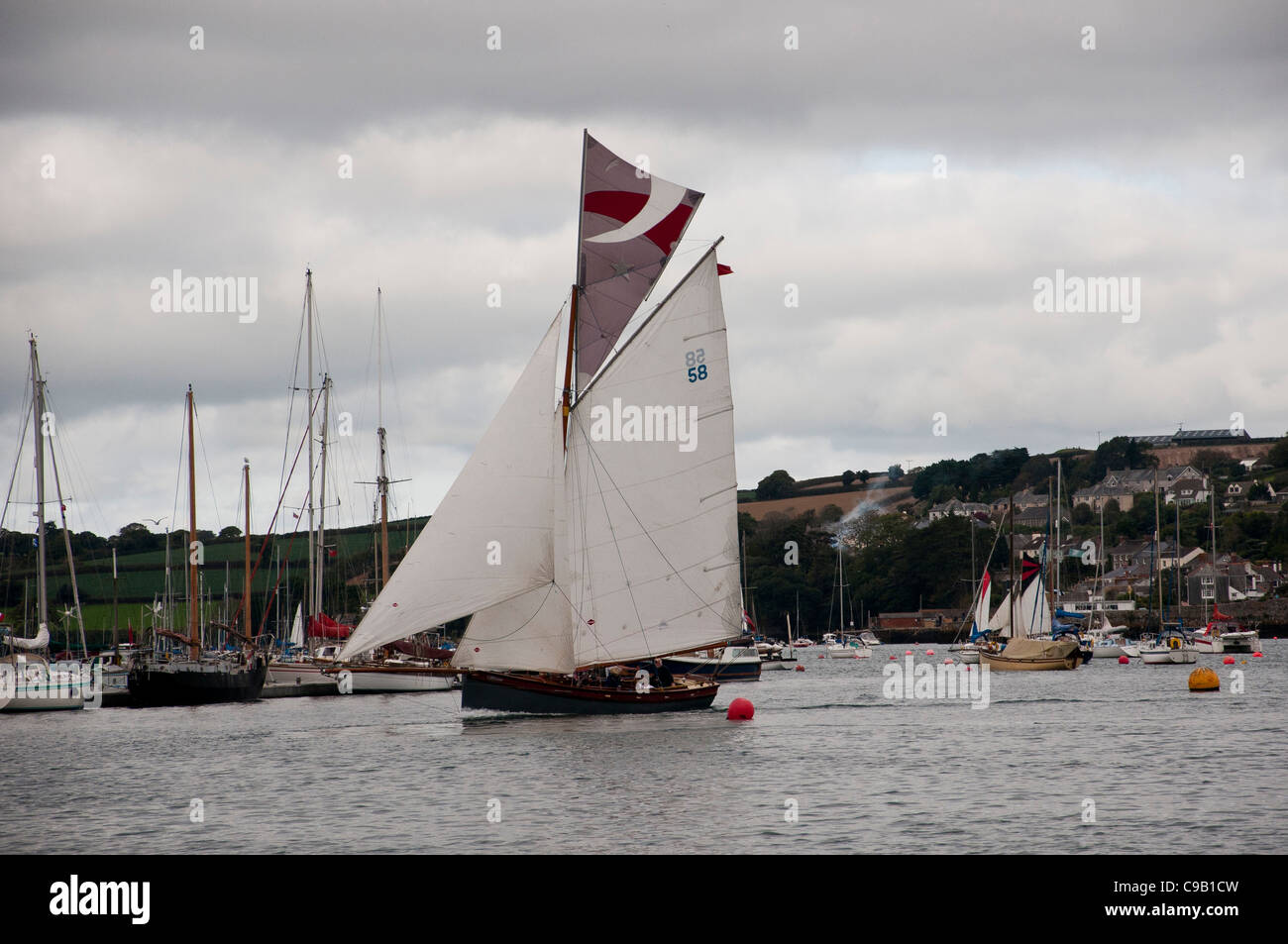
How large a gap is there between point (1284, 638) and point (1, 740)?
6541 inches

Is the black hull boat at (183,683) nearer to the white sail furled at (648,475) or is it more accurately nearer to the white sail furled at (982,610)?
the white sail furled at (648,475)

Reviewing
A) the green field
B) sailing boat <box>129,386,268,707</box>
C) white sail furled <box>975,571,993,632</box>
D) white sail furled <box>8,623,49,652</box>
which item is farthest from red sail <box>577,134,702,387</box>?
the green field

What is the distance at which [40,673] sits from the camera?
68.1 meters

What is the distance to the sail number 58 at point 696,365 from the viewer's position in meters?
50.7

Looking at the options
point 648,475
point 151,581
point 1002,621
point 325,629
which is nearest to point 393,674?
point 325,629

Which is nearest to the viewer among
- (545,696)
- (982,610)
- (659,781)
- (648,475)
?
(659,781)

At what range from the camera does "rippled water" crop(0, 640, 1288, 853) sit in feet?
93.4

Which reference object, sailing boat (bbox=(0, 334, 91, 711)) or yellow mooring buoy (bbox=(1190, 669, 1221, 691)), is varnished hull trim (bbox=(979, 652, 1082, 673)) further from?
sailing boat (bbox=(0, 334, 91, 711))

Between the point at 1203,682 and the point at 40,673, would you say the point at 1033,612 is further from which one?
the point at 40,673

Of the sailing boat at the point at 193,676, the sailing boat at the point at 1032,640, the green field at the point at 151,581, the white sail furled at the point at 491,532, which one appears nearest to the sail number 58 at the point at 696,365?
the white sail furled at the point at 491,532

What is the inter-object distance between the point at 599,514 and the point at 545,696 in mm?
7226

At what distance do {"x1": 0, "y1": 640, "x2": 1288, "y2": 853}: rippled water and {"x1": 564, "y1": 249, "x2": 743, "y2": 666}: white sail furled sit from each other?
4346 millimetres

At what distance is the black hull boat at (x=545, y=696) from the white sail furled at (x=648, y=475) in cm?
164
